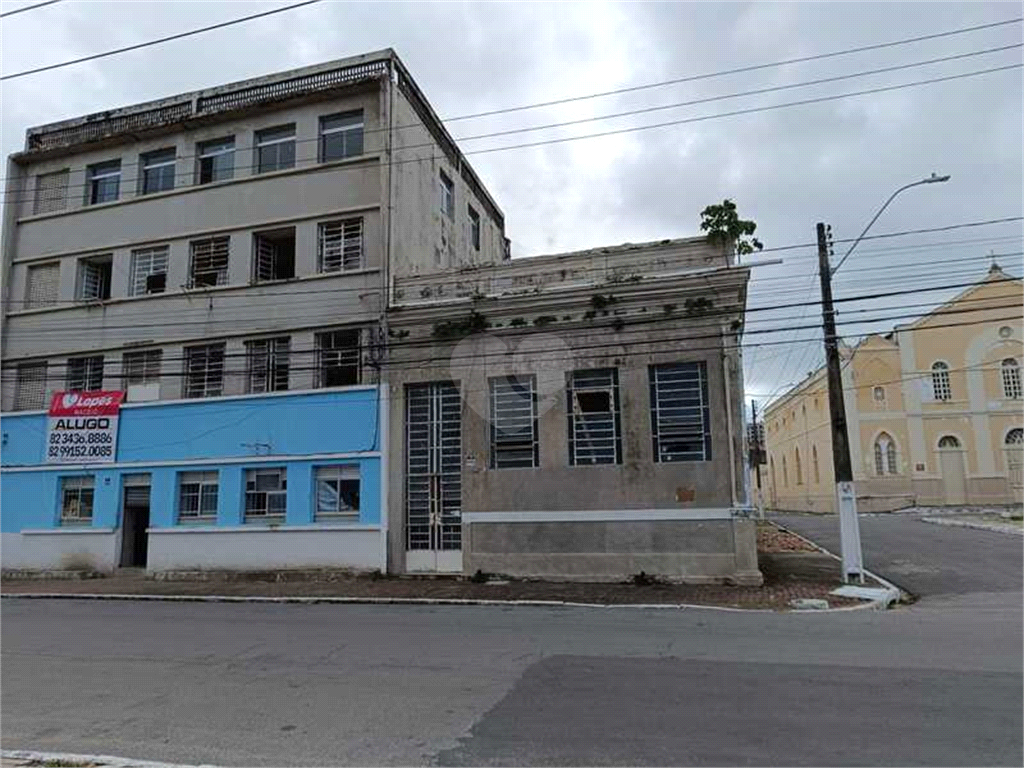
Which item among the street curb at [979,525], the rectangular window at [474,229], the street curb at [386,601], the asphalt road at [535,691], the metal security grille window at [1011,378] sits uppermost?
the rectangular window at [474,229]

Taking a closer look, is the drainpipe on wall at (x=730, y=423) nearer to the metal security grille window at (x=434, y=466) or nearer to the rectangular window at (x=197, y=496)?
the metal security grille window at (x=434, y=466)

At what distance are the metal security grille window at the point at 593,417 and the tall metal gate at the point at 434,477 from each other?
114 inches

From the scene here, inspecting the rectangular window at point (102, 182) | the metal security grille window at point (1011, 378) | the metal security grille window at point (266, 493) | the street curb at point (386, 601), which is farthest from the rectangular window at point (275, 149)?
the metal security grille window at point (1011, 378)

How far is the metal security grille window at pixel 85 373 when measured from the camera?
22734 mm

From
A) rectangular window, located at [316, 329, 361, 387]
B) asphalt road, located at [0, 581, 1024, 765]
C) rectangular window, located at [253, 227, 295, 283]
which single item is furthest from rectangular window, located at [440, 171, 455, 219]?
asphalt road, located at [0, 581, 1024, 765]

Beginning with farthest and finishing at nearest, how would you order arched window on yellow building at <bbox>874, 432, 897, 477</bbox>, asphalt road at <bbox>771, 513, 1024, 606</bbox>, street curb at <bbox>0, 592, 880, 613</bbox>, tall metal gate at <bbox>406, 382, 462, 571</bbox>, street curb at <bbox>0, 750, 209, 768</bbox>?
arched window on yellow building at <bbox>874, 432, 897, 477</bbox> → tall metal gate at <bbox>406, 382, 462, 571</bbox> → asphalt road at <bbox>771, 513, 1024, 606</bbox> → street curb at <bbox>0, 592, 880, 613</bbox> → street curb at <bbox>0, 750, 209, 768</bbox>

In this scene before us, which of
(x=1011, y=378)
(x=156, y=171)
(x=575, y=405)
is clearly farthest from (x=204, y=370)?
(x=1011, y=378)

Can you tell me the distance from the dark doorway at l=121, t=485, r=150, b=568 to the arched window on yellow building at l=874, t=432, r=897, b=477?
42.5 meters

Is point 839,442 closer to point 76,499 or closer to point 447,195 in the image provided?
point 447,195

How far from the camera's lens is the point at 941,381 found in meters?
48.1

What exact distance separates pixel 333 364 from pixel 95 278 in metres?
9.70

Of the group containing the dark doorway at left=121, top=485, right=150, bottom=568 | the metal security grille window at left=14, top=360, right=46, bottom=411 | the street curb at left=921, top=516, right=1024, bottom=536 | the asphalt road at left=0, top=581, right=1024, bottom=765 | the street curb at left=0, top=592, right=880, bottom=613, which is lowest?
the street curb at left=0, top=592, right=880, bottom=613

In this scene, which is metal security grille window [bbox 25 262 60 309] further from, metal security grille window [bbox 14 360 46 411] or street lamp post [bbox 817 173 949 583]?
street lamp post [bbox 817 173 949 583]

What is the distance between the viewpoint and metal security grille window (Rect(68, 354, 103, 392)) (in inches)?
895
